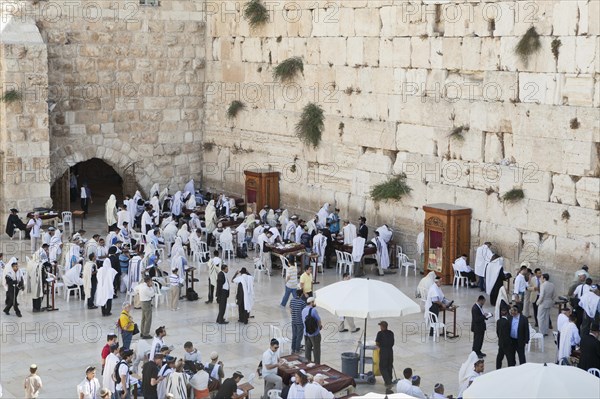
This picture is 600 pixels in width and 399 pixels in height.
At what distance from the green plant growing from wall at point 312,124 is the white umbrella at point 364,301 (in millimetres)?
10218

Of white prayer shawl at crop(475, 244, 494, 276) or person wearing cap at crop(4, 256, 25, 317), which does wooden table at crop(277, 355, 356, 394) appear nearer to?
person wearing cap at crop(4, 256, 25, 317)

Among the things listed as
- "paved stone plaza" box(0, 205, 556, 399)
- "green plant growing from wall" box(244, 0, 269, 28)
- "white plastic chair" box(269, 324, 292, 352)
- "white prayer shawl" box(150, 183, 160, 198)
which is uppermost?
"green plant growing from wall" box(244, 0, 269, 28)

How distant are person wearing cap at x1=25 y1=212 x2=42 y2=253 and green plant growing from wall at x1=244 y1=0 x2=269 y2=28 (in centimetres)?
765

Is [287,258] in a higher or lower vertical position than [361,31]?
lower

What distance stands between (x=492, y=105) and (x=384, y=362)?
763cm

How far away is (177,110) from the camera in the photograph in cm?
2841

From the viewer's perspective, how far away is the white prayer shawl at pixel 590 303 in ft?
52.5

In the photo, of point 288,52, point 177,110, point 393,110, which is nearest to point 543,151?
point 393,110

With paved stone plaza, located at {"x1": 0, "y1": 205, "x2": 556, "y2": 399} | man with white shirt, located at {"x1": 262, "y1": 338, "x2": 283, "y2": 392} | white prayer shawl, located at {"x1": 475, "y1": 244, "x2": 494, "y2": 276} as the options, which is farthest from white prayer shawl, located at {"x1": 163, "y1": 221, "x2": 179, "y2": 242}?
man with white shirt, located at {"x1": 262, "y1": 338, "x2": 283, "y2": 392}

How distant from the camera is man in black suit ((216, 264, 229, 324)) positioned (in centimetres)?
1744

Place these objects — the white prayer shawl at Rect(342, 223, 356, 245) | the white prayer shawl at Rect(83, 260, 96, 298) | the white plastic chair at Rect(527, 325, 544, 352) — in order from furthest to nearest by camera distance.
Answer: the white prayer shawl at Rect(342, 223, 356, 245) → the white prayer shawl at Rect(83, 260, 96, 298) → the white plastic chair at Rect(527, 325, 544, 352)

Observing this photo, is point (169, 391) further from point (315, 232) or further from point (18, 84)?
point (18, 84)

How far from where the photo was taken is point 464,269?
20000 mm

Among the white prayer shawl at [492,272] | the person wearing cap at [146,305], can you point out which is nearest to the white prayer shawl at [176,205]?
the person wearing cap at [146,305]
